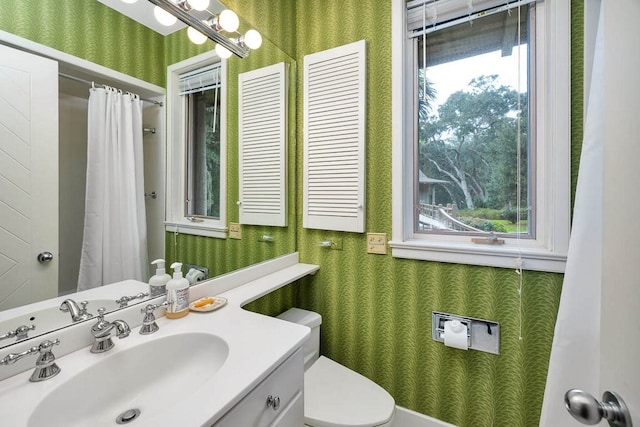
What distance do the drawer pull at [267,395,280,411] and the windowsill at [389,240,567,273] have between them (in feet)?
2.90

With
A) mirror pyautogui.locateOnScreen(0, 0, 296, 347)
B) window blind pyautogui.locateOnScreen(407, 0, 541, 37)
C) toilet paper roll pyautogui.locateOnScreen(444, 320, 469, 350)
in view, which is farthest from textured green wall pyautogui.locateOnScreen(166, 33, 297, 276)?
toilet paper roll pyautogui.locateOnScreen(444, 320, 469, 350)

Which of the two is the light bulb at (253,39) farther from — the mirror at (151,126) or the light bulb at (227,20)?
the light bulb at (227,20)

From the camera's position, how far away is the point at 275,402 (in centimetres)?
76

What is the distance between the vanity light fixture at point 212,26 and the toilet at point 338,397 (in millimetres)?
Answer: 1414

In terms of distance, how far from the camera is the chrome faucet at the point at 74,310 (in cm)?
78

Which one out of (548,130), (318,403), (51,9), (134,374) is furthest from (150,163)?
(548,130)

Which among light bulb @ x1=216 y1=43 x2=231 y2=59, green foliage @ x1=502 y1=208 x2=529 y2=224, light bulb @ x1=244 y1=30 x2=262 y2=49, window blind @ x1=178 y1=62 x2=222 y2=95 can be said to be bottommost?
green foliage @ x1=502 y1=208 x2=529 y2=224

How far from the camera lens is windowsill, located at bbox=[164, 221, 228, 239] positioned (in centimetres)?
111

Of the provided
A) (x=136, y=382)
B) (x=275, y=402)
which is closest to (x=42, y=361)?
(x=136, y=382)

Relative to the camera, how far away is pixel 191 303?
1093mm

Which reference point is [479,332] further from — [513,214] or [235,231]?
[235,231]

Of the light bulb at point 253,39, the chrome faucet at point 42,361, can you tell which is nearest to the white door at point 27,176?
the chrome faucet at point 42,361

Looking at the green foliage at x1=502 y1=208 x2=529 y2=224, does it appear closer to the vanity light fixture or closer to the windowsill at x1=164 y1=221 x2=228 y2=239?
the windowsill at x1=164 y1=221 x2=228 y2=239

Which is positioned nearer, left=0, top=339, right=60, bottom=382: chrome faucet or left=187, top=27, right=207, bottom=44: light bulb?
left=0, top=339, right=60, bottom=382: chrome faucet
